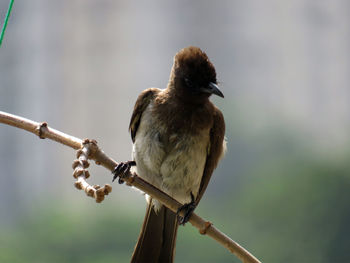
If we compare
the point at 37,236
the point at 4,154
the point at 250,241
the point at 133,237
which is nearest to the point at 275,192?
the point at 250,241

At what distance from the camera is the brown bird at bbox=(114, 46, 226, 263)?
8.53 feet

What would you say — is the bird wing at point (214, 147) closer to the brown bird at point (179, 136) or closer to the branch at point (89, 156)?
the brown bird at point (179, 136)

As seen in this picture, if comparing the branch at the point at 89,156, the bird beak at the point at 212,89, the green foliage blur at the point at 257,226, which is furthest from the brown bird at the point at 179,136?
the green foliage blur at the point at 257,226

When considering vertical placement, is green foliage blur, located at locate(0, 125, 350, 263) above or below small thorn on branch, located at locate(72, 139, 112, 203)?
below

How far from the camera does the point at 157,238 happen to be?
111 inches

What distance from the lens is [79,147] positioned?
1769 mm

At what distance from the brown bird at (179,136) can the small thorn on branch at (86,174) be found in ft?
2.41

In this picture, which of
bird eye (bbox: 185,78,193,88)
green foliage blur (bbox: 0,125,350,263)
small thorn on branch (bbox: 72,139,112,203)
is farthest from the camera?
green foliage blur (bbox: 0,125,350,263)

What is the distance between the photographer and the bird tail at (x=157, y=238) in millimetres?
2777

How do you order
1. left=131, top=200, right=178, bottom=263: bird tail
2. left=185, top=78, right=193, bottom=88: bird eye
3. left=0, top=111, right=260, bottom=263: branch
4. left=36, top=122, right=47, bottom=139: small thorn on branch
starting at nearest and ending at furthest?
left=0, top=111, right=260, bottom=263: branch
left=36, top=122, right=47, bottom=139: small thorn on branch
left=185, top=78, right=193, bottom=88: bird eye
left=131, top=200, right=178, bottom=263: bird tail

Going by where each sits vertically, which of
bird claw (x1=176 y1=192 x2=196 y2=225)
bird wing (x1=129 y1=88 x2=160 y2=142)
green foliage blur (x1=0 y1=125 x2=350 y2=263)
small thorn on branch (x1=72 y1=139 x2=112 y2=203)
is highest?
bird wing (x1=129 y1=88 x2=160 y2=142)

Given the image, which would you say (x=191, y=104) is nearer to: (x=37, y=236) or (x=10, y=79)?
(x=37, y=236)

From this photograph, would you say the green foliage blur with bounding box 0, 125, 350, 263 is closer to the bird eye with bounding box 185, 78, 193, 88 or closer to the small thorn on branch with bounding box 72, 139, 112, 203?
the bird eye with bounding box 185, 78, 193, 88

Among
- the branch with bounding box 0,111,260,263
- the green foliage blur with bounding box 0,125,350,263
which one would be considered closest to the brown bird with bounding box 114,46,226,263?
the branch with bounding box 0,111,260,263
